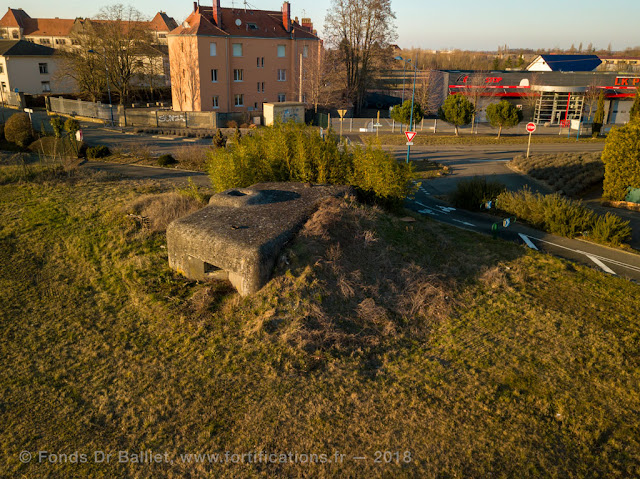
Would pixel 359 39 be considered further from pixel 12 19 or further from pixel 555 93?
pixel 12 19

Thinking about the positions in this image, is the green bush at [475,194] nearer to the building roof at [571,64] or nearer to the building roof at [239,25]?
the building roof at [239,25]

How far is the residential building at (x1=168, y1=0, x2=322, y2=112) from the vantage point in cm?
4309

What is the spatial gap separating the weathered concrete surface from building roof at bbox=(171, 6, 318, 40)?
118 ft

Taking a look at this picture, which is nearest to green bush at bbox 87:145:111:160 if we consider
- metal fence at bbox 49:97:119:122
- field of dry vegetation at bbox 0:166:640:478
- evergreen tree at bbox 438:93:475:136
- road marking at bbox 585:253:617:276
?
metal fence at bbox 49:97:119:122

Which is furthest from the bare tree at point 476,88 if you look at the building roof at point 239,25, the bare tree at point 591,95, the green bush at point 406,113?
the building roof at point 239,25

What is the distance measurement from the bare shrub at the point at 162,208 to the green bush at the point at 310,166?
104 centimetres

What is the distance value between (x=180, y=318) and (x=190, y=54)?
39683mm

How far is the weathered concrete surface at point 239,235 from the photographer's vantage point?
9.25m

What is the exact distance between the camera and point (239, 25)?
146 ft

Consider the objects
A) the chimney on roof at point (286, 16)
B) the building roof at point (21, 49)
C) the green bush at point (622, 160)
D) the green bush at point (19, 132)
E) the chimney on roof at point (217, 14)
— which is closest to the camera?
the green bush at point (622, 160)

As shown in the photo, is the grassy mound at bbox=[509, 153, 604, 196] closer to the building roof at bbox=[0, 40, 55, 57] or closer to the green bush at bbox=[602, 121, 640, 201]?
the green bush at bbox=[602, 121, 640, 201]

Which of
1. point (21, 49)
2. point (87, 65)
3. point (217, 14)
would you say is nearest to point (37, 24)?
point (21, 49)

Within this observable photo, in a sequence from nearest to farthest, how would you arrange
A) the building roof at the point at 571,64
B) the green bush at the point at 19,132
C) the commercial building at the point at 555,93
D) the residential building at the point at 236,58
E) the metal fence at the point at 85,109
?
the green bush at the point at 19,132 < the metal fence at the point at 85,109 < the residential building at the point at 236,58 < the commercial building at the point at 555,93 < the building roof at the point at 571,64

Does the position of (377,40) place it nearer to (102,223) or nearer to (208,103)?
(208,103)
